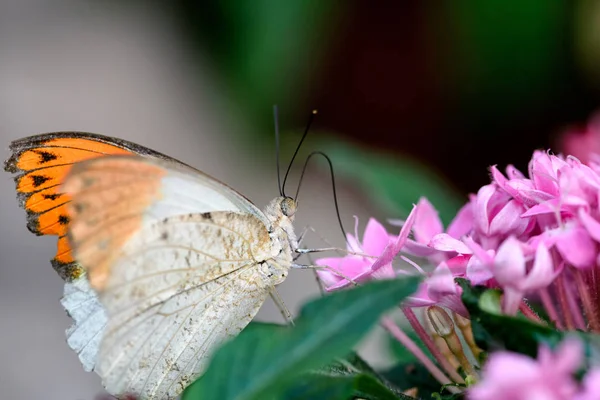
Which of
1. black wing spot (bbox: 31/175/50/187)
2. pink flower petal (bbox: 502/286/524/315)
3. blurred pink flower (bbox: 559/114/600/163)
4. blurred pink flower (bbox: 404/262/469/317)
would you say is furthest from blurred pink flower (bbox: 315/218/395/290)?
blurred pink flower (bbox: 559/114/600/163)

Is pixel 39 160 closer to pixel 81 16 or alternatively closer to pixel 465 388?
pixel 465 388

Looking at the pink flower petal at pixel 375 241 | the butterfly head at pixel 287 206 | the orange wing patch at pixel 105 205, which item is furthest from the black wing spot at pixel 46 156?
the pink flower petal at pixel 375 241

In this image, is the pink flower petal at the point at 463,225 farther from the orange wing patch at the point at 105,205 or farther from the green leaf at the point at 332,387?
the orange wing patch at the point at 105,205

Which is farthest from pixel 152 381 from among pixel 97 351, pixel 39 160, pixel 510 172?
pixel 510 172

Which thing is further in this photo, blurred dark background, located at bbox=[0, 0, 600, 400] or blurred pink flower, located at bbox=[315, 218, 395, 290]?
blurred dark background, located at bbox=[0, 0, 600, 400]

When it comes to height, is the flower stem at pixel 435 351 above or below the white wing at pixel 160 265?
below

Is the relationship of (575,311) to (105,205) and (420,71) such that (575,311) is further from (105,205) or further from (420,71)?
(420,71)

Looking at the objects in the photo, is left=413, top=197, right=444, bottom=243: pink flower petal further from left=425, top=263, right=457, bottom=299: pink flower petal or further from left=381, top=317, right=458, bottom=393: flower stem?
left=425, top=263, right=457, bottom=299: pink flower petal
